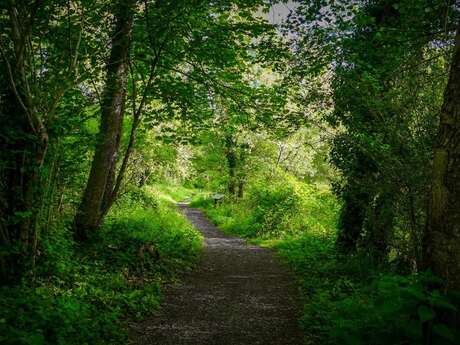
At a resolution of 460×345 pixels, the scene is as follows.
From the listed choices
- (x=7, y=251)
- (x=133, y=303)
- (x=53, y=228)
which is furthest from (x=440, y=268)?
(x=53, y=228)

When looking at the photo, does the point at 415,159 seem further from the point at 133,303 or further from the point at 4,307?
the point at 4,307

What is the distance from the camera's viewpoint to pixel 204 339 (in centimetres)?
533

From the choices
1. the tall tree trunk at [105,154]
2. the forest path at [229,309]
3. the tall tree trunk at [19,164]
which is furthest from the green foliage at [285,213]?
the tall tree trunk at [19,164]

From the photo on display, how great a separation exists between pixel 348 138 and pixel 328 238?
229 inches

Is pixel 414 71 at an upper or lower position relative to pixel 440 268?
upper

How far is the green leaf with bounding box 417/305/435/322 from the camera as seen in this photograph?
3.37 meters

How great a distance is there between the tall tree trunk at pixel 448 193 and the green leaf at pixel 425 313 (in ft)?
1.48

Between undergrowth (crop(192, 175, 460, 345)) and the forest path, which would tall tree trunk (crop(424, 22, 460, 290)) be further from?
the forest path

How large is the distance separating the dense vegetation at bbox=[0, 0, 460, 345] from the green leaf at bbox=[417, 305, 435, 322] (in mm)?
10

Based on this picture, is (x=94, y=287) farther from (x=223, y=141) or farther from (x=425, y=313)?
(x=223, y=141)

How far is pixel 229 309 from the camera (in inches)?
262

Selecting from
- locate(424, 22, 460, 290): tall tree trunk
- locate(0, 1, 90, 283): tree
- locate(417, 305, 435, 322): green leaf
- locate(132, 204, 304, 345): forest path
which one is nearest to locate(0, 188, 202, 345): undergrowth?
locate(132, 204, 304, 345): forest path

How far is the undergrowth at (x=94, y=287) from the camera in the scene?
450 cm

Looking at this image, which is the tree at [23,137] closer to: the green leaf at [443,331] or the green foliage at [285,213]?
the green leaf at [443,331]
